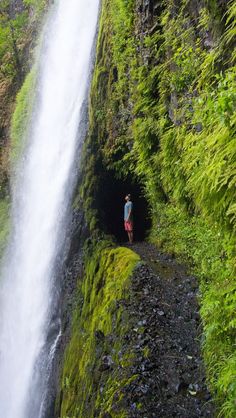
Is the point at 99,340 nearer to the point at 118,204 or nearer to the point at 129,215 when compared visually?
the point at 129,215

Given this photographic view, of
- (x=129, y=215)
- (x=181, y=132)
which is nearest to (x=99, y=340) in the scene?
(x=129, y=215)

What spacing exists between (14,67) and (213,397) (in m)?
20.3

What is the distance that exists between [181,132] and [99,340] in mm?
3670

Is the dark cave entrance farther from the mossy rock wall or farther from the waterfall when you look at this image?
the waterfall

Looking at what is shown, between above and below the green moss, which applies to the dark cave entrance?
above

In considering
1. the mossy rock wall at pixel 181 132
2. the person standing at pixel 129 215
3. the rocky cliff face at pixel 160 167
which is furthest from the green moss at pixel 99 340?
the mossy rock wall at pixel 181 132

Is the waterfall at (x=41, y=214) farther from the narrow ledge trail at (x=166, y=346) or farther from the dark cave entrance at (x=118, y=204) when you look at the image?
the narrow ledge trail at (x=166, y=346)

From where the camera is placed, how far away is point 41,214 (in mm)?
12336

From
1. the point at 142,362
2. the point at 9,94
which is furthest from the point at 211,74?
the point at 9,94

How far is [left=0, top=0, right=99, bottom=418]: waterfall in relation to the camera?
1050 cm

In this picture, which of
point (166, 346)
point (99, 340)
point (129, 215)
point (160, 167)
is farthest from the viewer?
point (129, 215)

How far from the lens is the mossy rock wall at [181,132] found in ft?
12.9

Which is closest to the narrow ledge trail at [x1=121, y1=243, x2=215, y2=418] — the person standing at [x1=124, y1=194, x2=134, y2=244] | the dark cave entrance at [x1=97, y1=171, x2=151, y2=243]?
the person standing at [x1=124, y1=194, x2=134, y2=244]

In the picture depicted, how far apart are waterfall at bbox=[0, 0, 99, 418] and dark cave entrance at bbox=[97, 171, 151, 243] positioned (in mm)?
1095
